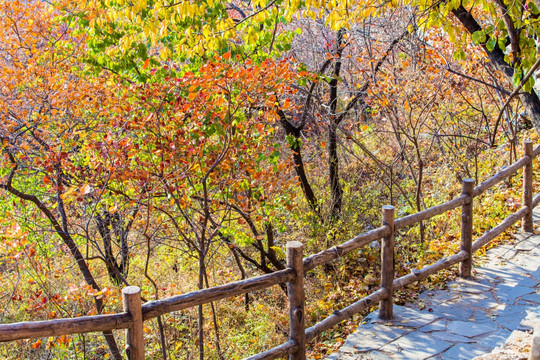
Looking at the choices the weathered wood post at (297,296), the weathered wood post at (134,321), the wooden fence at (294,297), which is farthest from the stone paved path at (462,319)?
the weathered wood post at (134,321)

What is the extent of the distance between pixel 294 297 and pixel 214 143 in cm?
349

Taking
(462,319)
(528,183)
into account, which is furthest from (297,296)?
(528,183)

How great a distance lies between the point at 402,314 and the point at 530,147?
10.3 ft

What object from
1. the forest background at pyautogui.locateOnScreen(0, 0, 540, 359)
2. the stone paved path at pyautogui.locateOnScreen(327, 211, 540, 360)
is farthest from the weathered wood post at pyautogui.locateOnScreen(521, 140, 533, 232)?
the stone paved path at pyautogui.locateOnScreen(327, 211, 540, 360)

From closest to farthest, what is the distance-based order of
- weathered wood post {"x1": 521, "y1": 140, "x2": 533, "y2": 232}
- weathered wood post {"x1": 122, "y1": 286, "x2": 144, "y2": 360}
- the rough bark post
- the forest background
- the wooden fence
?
the wooden fence, weathered wood post {"x1": 122, "y1": 286, "x2": 144, "y2": 360}, the rough bark post, the forest background, weathered wood post {"x1": 521, "y1": 140, "x2": 533, "y2": 232}

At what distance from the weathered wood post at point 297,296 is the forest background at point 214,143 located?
1109 millimetres

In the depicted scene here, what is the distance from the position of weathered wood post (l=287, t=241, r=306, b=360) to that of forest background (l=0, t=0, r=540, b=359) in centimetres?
111

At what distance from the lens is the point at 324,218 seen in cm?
972

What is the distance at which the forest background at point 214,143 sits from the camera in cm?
575

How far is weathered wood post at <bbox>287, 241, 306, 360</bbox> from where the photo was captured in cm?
407

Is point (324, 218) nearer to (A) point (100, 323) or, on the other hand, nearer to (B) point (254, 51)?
(B) point (254, 51)

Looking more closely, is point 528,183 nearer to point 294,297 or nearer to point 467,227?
point 467,227

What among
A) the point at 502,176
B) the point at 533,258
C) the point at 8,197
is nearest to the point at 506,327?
the point at 533,258

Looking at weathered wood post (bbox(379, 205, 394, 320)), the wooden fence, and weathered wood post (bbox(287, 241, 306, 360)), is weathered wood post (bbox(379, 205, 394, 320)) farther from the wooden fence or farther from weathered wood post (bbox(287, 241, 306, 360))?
weathered wood post (bbox(287, 241, 306, 360))
